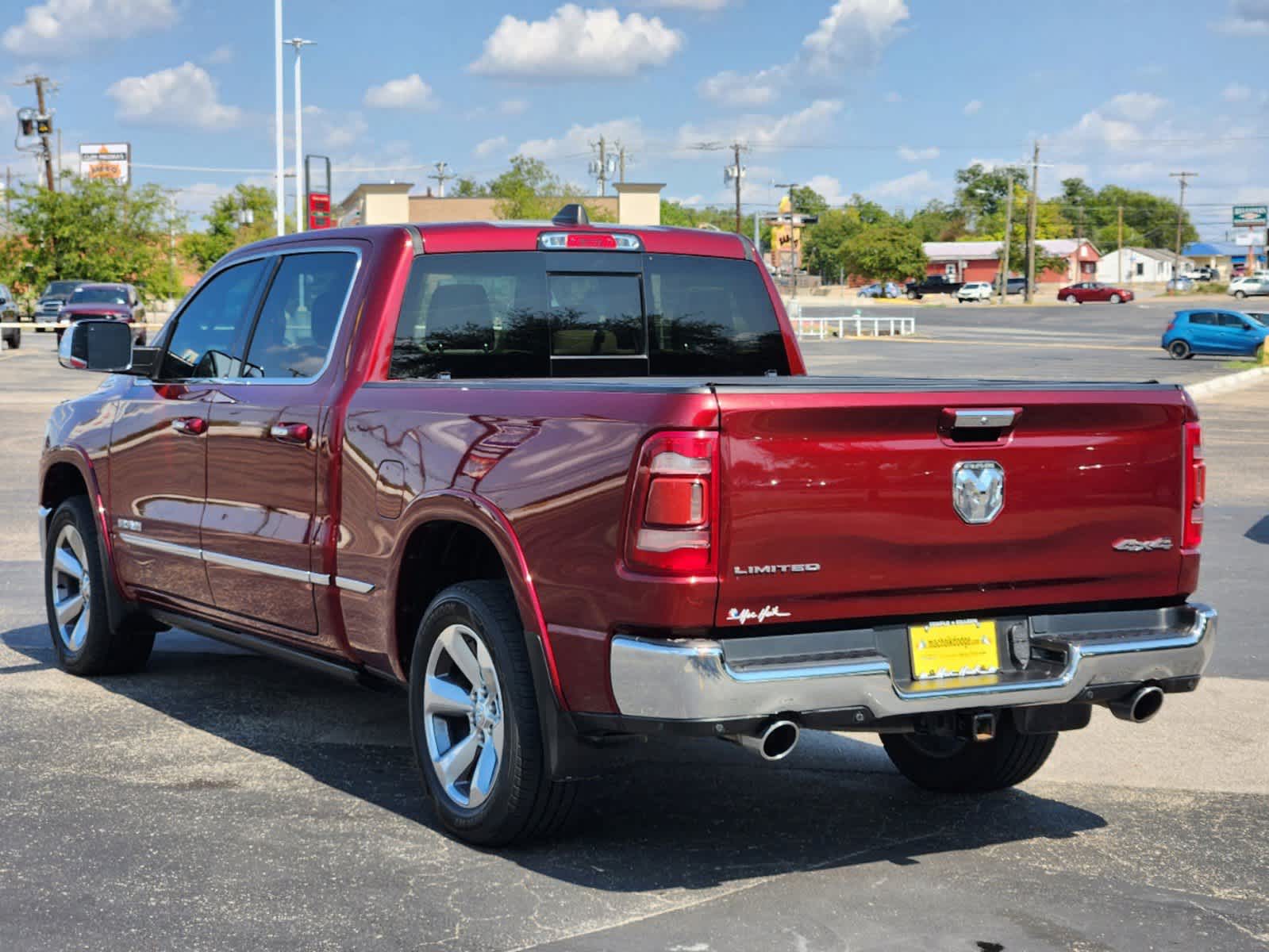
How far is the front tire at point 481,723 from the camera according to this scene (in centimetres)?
499

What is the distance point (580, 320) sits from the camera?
6.38 meters

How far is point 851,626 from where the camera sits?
4.69 metres

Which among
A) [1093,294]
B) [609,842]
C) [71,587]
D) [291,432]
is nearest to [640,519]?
[609,842]

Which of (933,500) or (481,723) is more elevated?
(933,500)

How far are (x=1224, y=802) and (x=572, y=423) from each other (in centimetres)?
278

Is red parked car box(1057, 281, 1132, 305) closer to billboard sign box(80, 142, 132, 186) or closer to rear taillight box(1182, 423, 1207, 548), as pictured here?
billboard sign box(80, 142, 132, 186)

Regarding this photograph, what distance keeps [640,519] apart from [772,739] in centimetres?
69

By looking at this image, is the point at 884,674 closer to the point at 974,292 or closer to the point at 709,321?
the point at 709,321

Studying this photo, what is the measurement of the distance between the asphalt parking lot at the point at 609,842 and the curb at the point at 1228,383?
25.1 meters

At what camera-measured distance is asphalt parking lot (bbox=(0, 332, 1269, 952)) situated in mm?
4539

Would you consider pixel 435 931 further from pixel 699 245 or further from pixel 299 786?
pixel 699 245

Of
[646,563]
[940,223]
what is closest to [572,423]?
[646,563]

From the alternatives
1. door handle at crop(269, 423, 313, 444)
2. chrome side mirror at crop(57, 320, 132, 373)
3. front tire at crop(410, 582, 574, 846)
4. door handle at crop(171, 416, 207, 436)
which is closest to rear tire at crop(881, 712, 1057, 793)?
front tire at crop(410, 582, 574, 846)

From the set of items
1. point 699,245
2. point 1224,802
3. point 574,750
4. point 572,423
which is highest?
point 699,245
